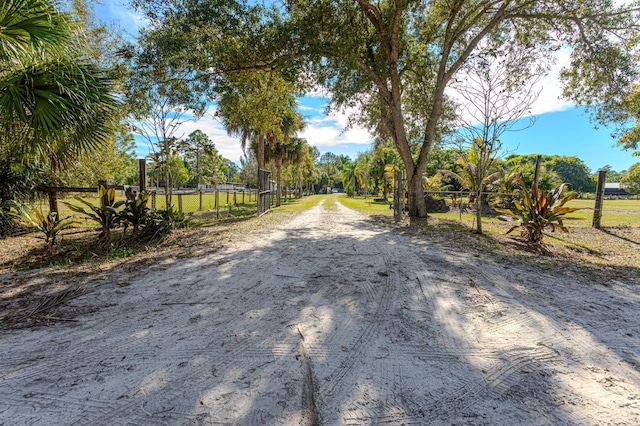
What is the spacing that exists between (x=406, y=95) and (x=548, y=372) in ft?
42.8

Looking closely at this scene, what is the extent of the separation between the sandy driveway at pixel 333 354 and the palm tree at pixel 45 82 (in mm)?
2861

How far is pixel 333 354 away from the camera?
2.42m

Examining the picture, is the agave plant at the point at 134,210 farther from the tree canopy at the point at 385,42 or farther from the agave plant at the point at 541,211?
the agave plant at the point at 541,211

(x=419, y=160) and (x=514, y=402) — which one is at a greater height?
(x=419, y=160)

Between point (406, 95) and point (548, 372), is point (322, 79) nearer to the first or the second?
point (406, 95)

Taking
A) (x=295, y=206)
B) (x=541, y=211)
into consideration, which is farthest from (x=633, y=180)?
(x=295, y=206)

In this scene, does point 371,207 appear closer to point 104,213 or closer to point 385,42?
point 385,42

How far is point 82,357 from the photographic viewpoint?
2.35 m

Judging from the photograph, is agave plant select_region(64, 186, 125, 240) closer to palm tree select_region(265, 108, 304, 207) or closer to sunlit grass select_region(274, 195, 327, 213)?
sunlit grass select_region(274, 195, 327, 213)

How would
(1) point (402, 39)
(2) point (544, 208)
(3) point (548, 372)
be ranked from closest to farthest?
1. (3) point (548, 372)
2. (2) point (544, 208)
3. (1) point (402, 39)

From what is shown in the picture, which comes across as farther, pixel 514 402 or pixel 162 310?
pixel 162 310

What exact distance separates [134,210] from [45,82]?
2.93 metres

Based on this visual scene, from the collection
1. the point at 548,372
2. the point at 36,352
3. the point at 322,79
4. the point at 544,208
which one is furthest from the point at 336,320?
the point at 322,79

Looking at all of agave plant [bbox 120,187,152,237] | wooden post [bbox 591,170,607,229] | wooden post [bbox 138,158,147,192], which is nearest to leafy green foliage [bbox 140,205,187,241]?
agave plant [bbox 120,187,152,237]
